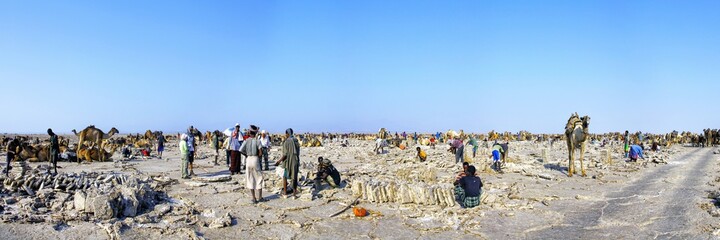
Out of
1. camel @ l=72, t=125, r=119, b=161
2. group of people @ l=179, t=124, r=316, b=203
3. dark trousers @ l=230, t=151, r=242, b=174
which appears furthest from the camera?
camel @ l=72, t=125, r=119, b=161

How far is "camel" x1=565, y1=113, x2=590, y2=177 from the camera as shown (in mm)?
16234

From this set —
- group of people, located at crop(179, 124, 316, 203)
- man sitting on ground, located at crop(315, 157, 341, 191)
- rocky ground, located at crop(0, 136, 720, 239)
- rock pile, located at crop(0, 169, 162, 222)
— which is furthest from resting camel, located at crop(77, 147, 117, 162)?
man sitting on ground, located at crop(315, 157, 341, 191)

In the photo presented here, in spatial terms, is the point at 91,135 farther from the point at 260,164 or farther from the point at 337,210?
the point at 337,210

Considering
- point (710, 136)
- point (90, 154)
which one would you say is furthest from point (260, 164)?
point (710, 136)

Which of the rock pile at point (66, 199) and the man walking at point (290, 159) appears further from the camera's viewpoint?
the man walking at point (290, 159)

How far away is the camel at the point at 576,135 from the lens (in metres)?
16.2

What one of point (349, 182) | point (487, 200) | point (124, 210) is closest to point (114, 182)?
point (124, 210)

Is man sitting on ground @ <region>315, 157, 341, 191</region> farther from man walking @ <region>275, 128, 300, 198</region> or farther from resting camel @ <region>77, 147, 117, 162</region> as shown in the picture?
resting camel @ <region>77, 147, 117, 162</region>

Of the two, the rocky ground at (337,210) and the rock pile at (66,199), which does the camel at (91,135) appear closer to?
the rocky ground at (337,210)

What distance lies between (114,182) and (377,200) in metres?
7.01

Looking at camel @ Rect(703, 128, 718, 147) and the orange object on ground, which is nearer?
the orange object on ground

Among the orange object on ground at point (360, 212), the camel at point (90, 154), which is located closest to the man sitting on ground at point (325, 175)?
the orange object on ground at point (360, 212)

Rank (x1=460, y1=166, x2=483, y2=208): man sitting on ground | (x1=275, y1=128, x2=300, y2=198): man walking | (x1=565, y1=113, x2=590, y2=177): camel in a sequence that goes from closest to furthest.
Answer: (x1=460, y1=166, x2=483, y2=208): man sitting on ground
(x1=275, y1=128, x2=300, y2=198): man walking
(x1=565, y1=113, x2=590, y2=177): camel

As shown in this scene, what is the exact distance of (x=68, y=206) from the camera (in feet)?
29.5
